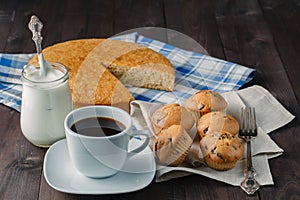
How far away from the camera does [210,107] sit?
1740mm

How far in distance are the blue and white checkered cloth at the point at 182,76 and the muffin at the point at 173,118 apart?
248 mm

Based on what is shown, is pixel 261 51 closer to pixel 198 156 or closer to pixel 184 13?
pixel 184 13

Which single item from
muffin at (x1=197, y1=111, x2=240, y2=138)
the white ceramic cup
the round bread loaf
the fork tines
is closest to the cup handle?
the white ceramic cup

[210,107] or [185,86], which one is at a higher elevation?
[210,107]

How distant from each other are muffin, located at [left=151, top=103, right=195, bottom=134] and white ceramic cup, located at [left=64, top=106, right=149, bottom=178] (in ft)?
0.56

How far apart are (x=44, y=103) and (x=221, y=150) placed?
0.53 meters

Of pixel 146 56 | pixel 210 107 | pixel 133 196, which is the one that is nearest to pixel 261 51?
pixel 146 56

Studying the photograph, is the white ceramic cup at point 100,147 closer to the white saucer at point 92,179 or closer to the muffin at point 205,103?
the white saucer at point 92,179

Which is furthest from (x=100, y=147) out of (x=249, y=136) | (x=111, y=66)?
(x=111, y=66)

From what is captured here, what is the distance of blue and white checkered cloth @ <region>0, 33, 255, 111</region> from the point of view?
2.02m

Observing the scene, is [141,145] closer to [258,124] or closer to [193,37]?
[258,124]

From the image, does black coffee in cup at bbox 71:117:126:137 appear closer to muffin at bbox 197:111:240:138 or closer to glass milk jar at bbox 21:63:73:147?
glass milk jar at bbox 21:63:73:147

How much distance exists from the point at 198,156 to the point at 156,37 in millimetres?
927

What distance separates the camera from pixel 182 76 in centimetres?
215
